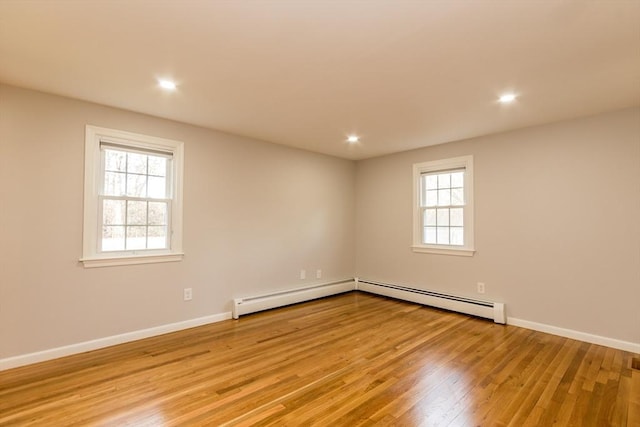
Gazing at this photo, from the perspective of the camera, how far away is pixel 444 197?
15.5 ft

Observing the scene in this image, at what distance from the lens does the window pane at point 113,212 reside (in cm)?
322

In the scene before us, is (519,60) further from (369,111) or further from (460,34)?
(369,111)

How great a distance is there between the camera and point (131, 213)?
3.40 m

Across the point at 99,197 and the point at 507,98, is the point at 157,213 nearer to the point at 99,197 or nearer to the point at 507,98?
the point at 99,197

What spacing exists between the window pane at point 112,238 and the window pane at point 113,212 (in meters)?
0.06

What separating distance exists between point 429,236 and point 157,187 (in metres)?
3.80

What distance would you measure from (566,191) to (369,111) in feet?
7.80

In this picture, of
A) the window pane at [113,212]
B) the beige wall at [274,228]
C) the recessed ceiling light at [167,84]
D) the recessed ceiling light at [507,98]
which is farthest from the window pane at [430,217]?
the window pane at [113,212]

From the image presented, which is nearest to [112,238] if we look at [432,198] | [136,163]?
[136,163]

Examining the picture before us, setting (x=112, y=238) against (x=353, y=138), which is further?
(x=353, y=138)

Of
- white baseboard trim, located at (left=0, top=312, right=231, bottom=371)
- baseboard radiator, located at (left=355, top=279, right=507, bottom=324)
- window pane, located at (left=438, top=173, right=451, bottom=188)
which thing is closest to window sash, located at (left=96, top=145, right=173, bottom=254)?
white baseboard trim, located at (left=0, top=312, right=231, bottom=371)

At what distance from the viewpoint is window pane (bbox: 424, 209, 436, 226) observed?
15.9 ft

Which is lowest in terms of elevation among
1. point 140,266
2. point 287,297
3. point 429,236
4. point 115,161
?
point 287,297

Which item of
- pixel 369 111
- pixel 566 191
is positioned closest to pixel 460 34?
pixel 369 111
